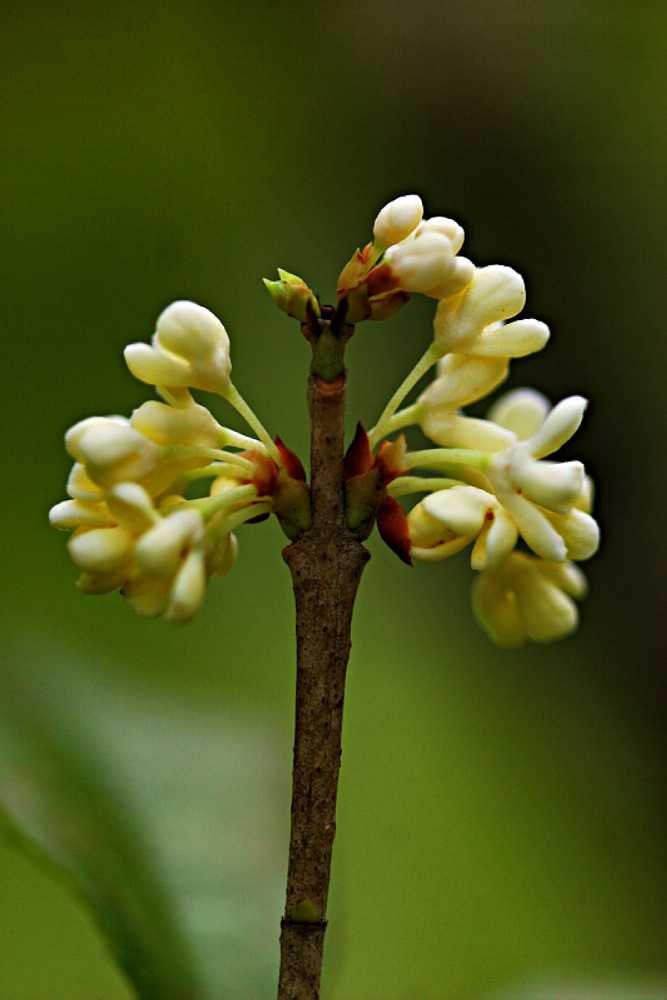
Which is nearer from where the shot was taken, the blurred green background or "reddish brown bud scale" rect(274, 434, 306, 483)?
"reddish brown bud scale" rect(274, 434, 306, 483)

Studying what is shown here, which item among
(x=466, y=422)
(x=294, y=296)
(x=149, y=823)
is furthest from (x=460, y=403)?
(x=149, y=823)

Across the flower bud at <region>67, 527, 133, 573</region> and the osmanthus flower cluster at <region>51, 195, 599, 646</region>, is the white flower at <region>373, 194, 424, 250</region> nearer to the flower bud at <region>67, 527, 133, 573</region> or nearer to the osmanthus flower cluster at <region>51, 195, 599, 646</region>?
the osmanthus flower cluster at <region>51, 195, 599, 646</region>

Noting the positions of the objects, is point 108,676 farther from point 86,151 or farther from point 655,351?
point 655,351

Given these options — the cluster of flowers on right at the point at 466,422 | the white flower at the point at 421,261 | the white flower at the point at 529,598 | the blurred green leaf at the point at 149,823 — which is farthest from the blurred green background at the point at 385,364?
the white flower at the point at 421,261

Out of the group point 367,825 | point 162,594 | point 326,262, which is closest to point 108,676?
point 367,825

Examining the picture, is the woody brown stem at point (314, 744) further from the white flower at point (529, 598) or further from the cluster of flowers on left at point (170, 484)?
the white flower at point (529, 598)

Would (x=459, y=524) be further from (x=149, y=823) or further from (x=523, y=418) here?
(x=149, y=823)

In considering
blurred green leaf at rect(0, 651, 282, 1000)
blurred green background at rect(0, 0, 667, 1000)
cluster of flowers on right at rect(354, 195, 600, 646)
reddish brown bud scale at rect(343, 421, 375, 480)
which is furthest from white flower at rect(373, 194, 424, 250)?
blurred green background at rect(0, 0, 667, 1000)
